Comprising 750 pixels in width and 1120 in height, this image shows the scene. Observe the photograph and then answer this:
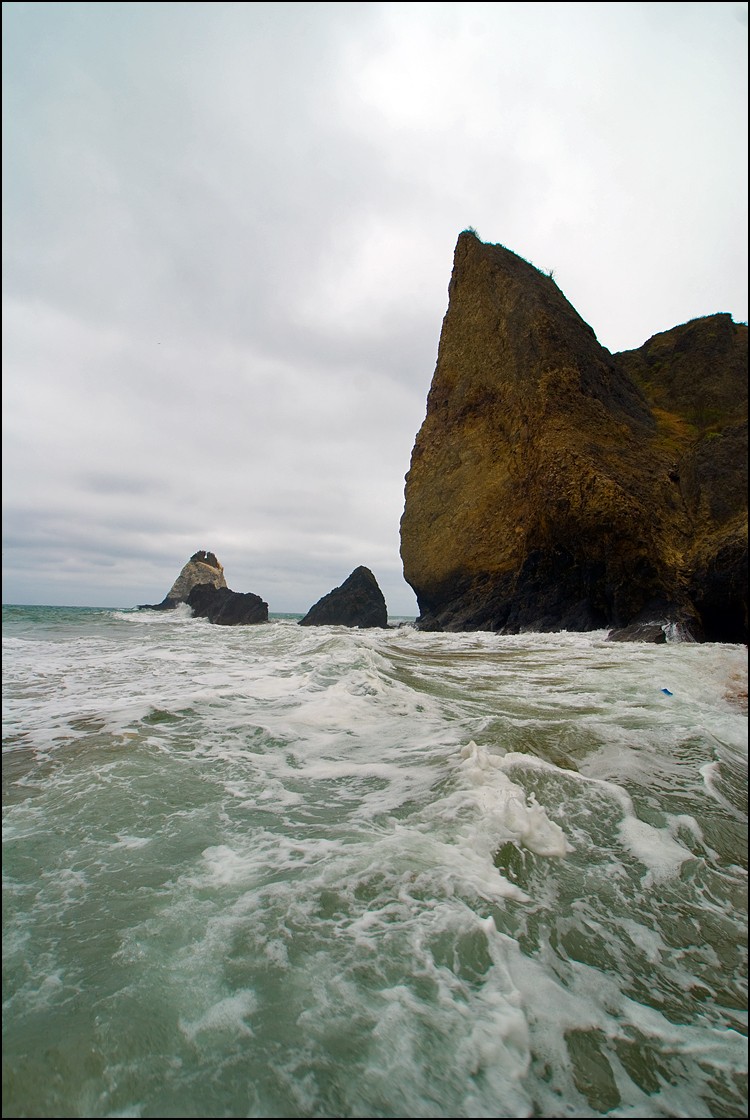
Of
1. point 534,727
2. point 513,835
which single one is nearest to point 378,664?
point 534,727

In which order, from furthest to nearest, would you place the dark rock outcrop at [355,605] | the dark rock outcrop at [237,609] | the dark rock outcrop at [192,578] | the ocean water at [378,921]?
the dark rock outcrop at [192,578] → the dark rock outcrop at [237,609] → the dark rock outcrop at [355,605] → the ocean water at [378,921]

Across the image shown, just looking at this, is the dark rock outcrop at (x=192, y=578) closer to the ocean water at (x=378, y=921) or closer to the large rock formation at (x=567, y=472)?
the large rock formation at (x=567, y=472)

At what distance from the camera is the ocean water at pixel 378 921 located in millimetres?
1521

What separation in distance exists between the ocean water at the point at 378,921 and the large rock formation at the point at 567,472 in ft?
28.9

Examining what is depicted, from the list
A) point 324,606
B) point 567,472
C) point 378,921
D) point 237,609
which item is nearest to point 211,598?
point 237,609

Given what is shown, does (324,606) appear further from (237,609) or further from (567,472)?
(567,472)

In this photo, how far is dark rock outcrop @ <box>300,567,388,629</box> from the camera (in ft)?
107

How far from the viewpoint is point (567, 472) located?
17.8 metres

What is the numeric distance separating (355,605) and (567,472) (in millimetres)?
17830

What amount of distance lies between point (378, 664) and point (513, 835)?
6216 millimetres

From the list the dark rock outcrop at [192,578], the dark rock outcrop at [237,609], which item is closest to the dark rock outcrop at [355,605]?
the dark rock outcrop at [237,609]

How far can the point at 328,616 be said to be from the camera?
3328 centimetres

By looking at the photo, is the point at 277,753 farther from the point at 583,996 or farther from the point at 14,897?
the point at 583,996

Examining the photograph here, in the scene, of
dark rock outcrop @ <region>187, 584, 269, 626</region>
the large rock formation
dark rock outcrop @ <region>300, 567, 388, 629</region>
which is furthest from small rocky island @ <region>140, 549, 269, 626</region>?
the large rock formation
